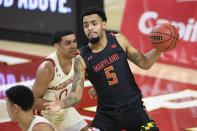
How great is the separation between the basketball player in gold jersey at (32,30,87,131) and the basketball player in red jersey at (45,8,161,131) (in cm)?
71

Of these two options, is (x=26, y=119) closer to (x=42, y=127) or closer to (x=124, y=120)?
(x=42, y=127)

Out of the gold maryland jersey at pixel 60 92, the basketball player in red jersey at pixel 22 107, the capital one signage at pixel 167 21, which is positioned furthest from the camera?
the capital one signage at pixel 167 21

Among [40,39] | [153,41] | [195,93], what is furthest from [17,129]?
[40,39]

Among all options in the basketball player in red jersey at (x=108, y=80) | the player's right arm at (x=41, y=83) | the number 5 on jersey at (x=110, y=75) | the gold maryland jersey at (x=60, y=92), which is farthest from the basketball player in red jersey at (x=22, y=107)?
the gold maryland jersey at (x=60, y=92)

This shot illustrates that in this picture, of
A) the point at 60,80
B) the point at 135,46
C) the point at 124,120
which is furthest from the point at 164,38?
the point at 135,46

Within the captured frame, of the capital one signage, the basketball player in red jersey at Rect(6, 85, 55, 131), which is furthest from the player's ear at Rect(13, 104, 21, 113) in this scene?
the capital one signage

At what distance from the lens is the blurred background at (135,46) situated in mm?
7961

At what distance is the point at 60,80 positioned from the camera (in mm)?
5906

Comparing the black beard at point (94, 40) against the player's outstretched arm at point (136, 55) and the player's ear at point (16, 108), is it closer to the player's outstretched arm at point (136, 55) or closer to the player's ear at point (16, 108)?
the player's outstretched arm at point (136, 55)

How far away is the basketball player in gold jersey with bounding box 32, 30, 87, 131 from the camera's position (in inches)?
227

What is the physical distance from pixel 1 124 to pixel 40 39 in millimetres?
6474

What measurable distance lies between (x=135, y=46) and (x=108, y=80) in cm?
611

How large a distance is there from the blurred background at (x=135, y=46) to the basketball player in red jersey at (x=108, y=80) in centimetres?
189

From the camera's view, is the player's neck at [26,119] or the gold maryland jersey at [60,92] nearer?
the player's neck at [26,119]
